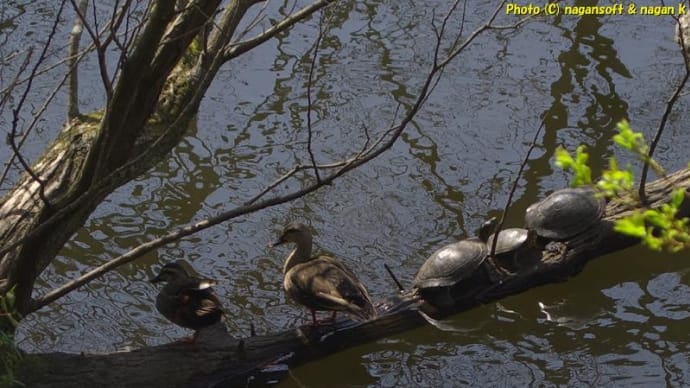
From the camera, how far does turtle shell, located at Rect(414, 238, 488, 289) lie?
6859mm

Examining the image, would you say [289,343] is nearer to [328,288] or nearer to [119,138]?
[328,288]

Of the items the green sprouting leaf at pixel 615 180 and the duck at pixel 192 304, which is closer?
the green sprouting leaf at pixel 615 180

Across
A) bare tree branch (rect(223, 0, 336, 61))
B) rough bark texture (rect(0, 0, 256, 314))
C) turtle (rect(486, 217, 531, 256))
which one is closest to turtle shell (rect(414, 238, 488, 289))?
turtle (rect(486, 217, 531, 256))

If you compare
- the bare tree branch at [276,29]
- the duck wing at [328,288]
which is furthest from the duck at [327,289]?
the bare tree branch at [276,29]

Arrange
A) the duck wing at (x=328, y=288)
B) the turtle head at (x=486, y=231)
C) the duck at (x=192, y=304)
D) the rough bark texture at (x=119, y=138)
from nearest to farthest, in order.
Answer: the rough bark texture at (x=119, y=138), the duck at (x=192, y=304), the duck wing at (x=328, y=288), the turtle head at (x=486, y=231)

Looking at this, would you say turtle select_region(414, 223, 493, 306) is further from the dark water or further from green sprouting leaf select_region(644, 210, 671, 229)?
green sprouting leaf select_region(644, 210, 671, 229)

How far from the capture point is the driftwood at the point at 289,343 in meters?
5.95

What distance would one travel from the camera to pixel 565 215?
24.4ft

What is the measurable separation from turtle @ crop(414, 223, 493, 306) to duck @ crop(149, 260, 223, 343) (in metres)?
1.35

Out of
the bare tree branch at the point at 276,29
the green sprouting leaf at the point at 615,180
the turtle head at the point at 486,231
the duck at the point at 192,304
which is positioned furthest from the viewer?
the turtle head at the point at 486,231

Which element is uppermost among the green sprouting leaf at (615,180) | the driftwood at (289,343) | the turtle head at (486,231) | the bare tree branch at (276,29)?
the bare tree branch at (276,29)

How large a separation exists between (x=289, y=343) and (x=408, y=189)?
7.93ft

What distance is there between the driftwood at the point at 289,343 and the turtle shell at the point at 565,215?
0.11 meters

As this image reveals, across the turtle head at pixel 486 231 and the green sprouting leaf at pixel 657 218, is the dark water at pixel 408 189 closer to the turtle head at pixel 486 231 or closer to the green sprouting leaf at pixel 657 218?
the turtle head at pixel 486 231
